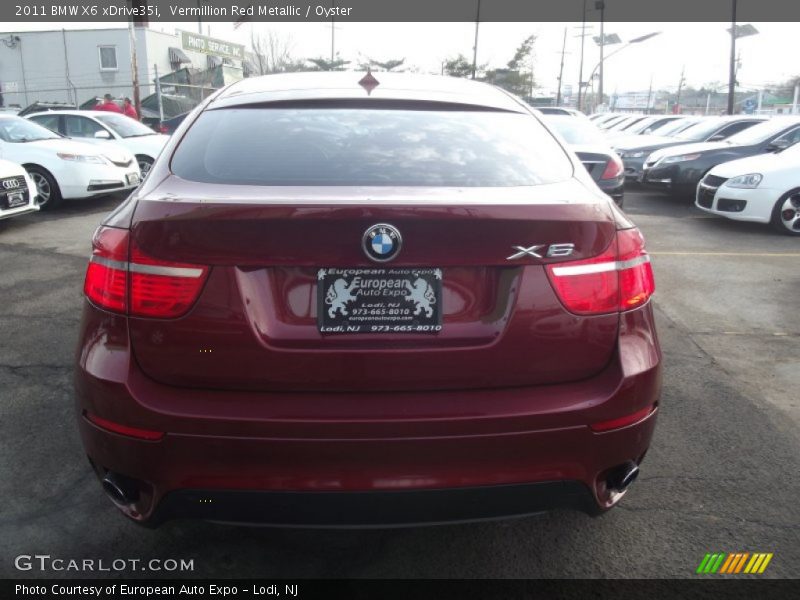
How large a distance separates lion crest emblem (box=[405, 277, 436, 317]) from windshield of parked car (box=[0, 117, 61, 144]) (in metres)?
10.7

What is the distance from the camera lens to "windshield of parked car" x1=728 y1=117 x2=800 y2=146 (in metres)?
11.7

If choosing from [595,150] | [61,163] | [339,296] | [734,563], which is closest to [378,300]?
[339,296]

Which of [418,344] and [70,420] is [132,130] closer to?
[70,420]

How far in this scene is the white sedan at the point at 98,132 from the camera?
1294 cm

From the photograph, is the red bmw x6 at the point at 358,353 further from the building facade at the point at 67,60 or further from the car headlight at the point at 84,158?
the building facade at the point at 67,60

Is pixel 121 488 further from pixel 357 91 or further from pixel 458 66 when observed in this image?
pixel 458 66

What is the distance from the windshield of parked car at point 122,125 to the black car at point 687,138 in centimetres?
997

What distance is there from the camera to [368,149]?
245 centimetres

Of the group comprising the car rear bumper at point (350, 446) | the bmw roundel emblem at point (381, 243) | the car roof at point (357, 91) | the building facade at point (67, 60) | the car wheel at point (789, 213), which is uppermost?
the building facade at point (67, 60)

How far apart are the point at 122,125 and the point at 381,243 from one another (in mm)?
13601

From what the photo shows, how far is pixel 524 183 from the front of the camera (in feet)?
7.54

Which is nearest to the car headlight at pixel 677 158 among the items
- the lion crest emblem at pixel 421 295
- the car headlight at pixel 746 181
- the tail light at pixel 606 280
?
the car headlight at pixel 746 181

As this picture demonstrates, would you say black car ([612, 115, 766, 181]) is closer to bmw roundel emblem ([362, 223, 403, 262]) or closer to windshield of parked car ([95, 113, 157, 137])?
windshield of parked car ([95, 113, 157, 137])

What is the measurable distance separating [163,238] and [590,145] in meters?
8.89
